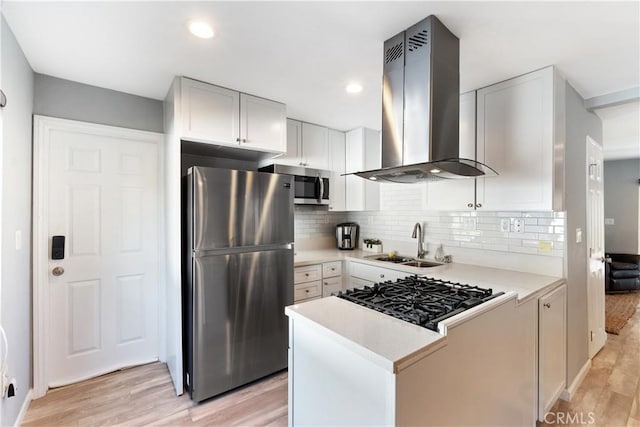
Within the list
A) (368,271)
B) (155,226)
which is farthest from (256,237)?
(368,271)

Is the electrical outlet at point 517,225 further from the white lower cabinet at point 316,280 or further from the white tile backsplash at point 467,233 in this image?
the white lower cabinet at point 316,280

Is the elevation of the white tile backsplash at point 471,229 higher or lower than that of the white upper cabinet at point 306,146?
lower

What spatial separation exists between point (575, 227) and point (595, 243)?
2.21ft

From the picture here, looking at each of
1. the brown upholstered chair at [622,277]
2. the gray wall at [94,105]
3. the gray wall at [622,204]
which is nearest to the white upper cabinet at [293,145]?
the gray wall at [94,105]

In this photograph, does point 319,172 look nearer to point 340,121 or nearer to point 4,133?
point 340,121

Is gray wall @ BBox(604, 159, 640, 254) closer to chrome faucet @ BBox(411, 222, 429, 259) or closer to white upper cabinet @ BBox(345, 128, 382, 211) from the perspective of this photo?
chrome faucet @ BBox(411, 222, 429, 259)

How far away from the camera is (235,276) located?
2312mm

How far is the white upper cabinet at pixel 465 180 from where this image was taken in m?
2.37

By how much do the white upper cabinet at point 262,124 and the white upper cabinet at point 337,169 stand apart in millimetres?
934

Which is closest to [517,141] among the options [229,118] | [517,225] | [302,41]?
[517,225]

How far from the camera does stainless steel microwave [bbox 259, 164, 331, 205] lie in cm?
317

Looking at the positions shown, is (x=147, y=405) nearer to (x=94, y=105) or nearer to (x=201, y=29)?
(x=94, y=105)

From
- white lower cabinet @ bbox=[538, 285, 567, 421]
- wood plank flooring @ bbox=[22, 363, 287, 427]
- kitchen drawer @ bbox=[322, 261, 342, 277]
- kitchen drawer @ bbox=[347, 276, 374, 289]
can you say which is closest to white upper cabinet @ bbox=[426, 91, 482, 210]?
white lower cabinet @ bbox=[538, 285, 567, 421]

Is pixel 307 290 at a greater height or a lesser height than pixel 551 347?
greater
